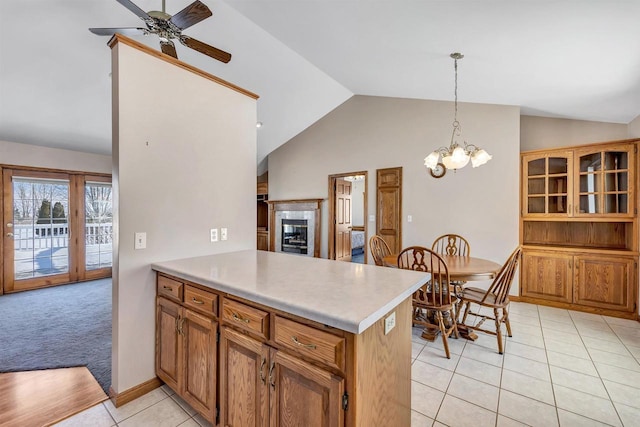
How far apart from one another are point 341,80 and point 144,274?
3879mm

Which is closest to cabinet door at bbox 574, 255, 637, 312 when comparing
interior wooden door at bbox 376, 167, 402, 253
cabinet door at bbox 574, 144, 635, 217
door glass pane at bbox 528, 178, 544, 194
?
cabinet door at bbox 574, 144, 635, 217

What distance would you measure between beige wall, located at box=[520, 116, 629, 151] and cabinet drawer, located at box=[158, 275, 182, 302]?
473 cm

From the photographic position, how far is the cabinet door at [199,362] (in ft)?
4.97

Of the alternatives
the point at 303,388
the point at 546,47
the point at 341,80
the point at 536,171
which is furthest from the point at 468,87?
the point at 303,388

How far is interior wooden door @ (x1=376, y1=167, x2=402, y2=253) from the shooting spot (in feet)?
15.7

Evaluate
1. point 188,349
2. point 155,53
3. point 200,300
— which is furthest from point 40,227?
point 200,300

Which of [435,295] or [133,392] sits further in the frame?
[435,295]

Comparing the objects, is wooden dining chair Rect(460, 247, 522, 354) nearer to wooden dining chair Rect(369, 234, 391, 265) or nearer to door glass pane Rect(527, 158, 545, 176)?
wooden dining chair Rect(369, 234, 391, 265)

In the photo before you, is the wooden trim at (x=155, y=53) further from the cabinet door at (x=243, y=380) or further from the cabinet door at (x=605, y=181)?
the cabinet door at (x=605, y=181)

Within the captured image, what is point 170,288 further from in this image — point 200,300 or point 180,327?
point 200,300

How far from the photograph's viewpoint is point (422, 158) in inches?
179

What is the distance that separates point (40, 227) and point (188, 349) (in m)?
4.86

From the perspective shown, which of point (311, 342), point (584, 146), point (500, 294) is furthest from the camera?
point (584, 146)

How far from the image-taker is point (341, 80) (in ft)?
14.4
